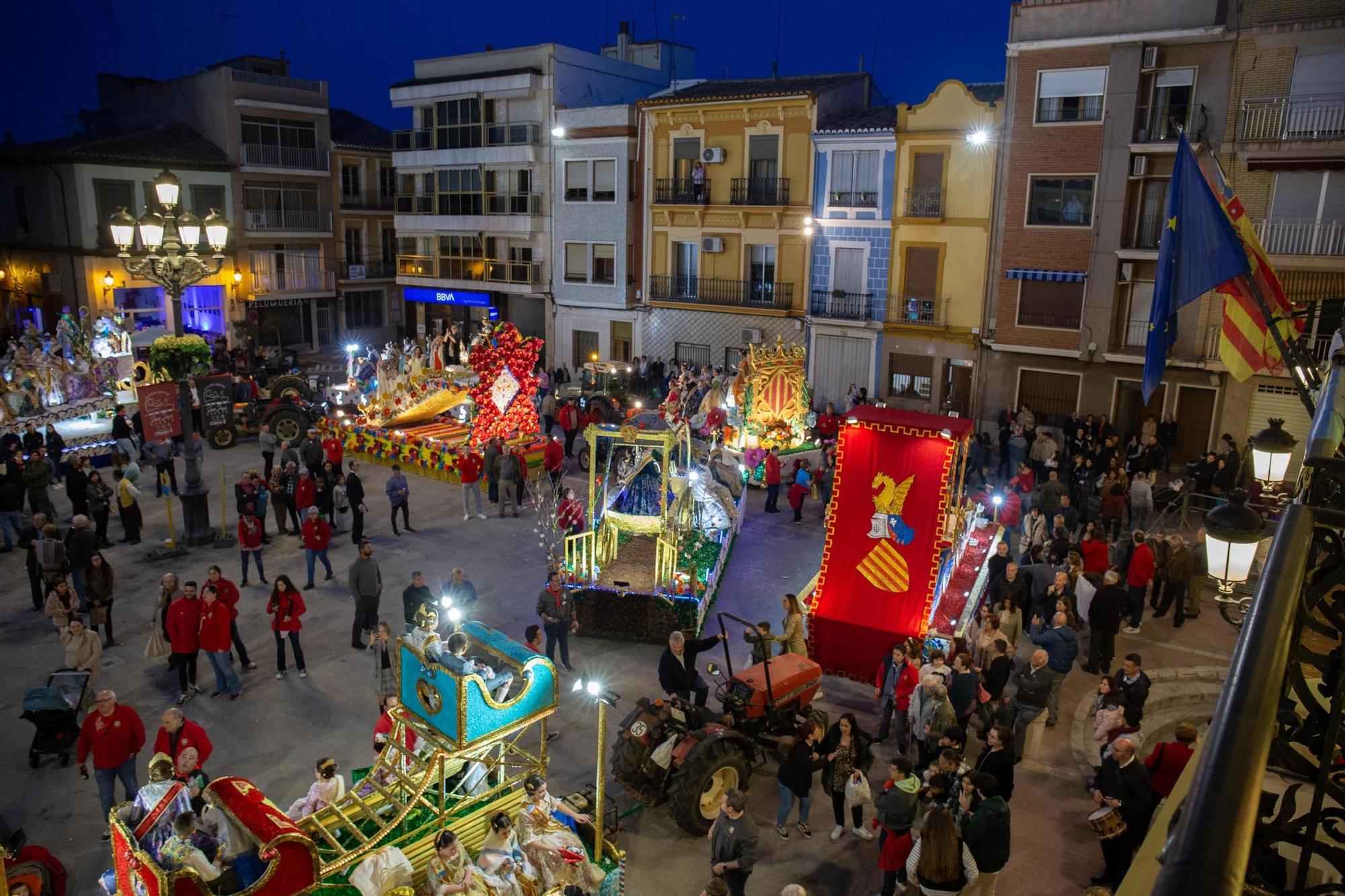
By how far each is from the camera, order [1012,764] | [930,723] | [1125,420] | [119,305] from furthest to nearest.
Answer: [119,305] → [1125,420] → [930,723] → [1012,764]

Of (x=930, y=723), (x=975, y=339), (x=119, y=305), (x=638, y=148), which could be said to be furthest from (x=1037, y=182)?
(x=119, y=305)

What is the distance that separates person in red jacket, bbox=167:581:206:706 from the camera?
1112 cm

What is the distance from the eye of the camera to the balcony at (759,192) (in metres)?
27.9

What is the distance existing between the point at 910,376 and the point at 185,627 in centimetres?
1991

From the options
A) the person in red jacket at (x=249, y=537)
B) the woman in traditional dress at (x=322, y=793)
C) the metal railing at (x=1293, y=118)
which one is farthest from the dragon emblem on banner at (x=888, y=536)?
the metal railing at (x=1293, y=118)

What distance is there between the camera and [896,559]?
12016 millimetres

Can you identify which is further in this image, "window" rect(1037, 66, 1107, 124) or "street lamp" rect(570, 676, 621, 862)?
"window" rect(1037, 66, 1107, 124)

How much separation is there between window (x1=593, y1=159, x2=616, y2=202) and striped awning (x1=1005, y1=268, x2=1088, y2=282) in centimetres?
1330

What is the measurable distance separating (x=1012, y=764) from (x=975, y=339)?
1774 centimetres

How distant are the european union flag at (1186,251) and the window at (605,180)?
24.8m

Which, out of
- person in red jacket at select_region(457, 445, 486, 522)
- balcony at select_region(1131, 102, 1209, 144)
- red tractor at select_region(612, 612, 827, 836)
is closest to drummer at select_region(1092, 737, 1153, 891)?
red tractor at select_region(612, 612, 827, 836)

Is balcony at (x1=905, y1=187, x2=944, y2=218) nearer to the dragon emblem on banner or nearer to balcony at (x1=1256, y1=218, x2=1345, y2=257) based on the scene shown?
balcony at (x1=1256, y1=218, x2=1345, y2=257)

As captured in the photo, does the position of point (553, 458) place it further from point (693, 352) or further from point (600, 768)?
point (600, 768)

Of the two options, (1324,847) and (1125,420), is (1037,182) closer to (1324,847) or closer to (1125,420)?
(1125,420)
